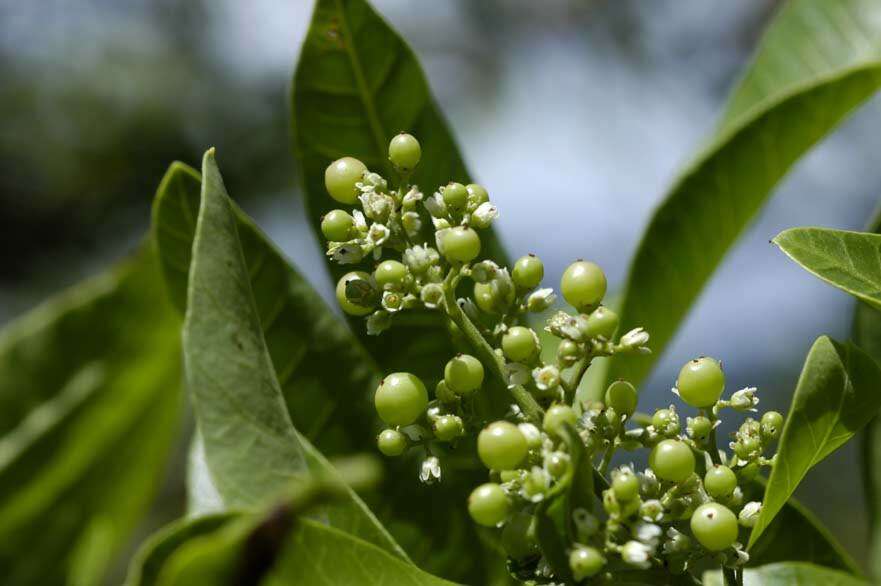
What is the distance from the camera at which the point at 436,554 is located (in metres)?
1.29

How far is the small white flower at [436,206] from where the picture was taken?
41.4 inches

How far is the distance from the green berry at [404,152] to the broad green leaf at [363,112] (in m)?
0.28

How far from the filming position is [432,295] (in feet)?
3.25

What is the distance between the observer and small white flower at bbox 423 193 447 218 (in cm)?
105

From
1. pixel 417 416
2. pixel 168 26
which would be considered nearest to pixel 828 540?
pixel 417 416

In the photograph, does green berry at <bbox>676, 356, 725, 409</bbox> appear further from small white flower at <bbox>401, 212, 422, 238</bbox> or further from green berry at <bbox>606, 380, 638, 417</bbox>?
small white flower at <bbox>401, 212, 422, 238</bbox>

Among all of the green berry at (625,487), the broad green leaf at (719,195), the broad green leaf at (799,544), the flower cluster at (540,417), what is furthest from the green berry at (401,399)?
the broad green leaf at (799,544)

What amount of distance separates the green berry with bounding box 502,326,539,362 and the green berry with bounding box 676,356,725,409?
0.53ft

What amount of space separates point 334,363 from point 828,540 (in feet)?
2.14

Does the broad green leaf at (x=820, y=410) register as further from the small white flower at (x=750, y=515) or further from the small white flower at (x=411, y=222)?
the small white flower at (x=411, y=222)

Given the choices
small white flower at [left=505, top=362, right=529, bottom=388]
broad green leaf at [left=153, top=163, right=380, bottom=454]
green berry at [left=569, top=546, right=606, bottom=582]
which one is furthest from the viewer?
broad green leaf at [left=153, top=163, right=380, bottom=454]

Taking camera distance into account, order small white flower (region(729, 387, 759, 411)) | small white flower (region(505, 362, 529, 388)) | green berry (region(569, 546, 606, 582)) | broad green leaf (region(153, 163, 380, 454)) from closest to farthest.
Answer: green berry (region(569, 546, 606, 582)) → small white flower (region(505, 362, 529, 388)) → small white flower (region(729, 387, 759, 411)) → broad green leaf (region(153, 163, 380, 454))

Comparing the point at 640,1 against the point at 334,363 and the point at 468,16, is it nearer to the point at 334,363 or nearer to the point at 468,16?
the point at 468,16

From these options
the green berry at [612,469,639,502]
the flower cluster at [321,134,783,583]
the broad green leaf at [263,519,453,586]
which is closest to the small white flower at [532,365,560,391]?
the flower cluster at [321,134,783,583]
